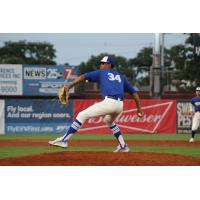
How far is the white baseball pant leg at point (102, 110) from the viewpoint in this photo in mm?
9023

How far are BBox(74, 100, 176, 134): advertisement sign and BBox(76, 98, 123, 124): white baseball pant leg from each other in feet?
32.7

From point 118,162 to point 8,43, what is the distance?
2056 cm

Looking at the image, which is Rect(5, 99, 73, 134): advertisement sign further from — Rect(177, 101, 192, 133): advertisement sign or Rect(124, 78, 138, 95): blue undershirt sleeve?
Rect(124, 78, 138, 95): blue undershirt sleeve

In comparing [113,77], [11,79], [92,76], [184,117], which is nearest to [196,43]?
[184,117]

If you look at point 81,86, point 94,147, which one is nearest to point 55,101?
point 94,147

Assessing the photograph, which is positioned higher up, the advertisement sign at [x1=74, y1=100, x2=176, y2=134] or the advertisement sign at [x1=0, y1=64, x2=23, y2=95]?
the advertisement sign at [x1=0, y1=64, x2=23, y2=95]

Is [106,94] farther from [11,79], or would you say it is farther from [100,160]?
[11,79]

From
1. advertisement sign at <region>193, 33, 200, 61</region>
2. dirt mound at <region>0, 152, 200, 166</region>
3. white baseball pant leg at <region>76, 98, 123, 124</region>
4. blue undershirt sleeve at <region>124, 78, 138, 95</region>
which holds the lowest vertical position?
dirt mound at <region>0, 152, 200, 166</region>

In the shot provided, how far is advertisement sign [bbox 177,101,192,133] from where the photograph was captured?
778 inches

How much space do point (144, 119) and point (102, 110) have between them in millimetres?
10667

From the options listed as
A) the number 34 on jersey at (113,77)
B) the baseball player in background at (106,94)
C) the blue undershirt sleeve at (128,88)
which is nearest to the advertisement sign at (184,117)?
the blue undershirt sleeve at (128,88)

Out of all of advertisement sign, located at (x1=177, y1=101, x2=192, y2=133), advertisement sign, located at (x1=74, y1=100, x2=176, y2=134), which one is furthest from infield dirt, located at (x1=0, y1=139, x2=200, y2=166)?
advertisement sign, located at (x1=177, y1=101, x2=192, y2=133)

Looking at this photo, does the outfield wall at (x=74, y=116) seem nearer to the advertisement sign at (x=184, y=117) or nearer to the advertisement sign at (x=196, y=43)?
the advertisement sign at (x=184, y=117)

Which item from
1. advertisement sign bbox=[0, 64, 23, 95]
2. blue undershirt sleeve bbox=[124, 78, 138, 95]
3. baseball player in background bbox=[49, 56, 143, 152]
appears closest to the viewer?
baseball player in background bbox=[49, 56, 143, 152]
